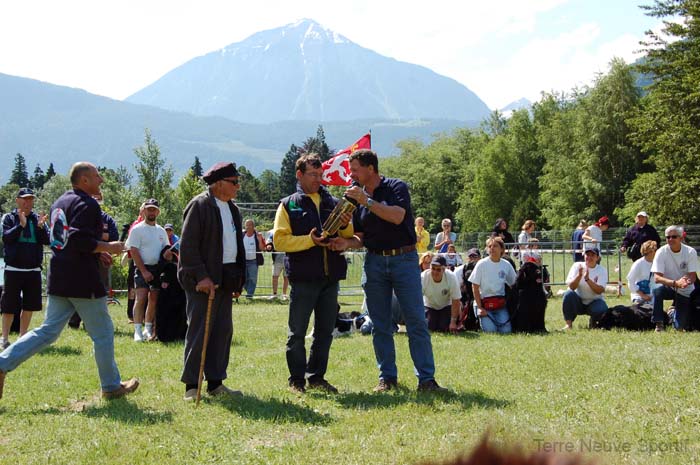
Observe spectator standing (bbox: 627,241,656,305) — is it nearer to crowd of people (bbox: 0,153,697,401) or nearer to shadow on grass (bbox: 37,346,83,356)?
crowd of people (bbox: 0,153,697,401)

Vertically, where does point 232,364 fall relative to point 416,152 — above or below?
below

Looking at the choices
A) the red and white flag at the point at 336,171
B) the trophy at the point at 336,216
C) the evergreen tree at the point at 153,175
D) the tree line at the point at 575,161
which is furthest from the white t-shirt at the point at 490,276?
the evergreen tree at the point at 153,175

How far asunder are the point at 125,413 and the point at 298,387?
5.07 ft

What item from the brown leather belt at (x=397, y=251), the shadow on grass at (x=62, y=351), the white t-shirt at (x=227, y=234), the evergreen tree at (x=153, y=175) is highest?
the evergreen tree at (x=153, y=175)

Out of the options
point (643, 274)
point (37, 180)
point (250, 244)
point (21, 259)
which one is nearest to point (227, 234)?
point (21, 259)

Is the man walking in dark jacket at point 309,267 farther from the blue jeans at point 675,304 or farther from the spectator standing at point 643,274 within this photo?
the spectator standing at point 643,274

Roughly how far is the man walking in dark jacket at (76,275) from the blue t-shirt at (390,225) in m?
2.23

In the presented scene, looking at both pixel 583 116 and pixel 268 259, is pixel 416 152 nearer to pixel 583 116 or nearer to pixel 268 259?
pixel 583 116

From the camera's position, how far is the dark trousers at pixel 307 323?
20.9 ft

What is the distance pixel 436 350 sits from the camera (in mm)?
8820

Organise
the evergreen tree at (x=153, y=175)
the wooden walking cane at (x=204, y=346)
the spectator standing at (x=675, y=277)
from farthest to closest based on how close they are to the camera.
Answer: the evergreen tree at (x=153, y=175)
the spectator standing at (x=675, y=277)
the wooden walking cane at (x=204, y=346)

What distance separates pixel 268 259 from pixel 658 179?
24587 mm

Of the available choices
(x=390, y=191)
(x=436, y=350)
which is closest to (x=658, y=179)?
(x=436, y=350)

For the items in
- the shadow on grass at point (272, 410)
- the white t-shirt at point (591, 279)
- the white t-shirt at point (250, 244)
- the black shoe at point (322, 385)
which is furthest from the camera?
the white t-shirt at point (250, 244)
